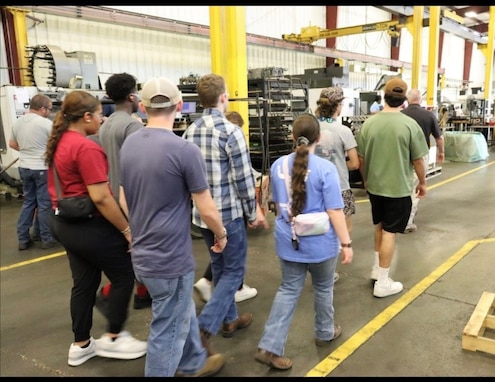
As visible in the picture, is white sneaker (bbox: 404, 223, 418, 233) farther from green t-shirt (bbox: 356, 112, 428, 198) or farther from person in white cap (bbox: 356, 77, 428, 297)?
green t-shirt (bbox: 356, 112, 428, 198)

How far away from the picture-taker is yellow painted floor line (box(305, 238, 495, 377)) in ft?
7.77

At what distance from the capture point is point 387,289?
10.7 ft

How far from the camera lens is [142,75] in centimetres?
995

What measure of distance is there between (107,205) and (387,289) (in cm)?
229

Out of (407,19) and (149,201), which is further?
(407,19)

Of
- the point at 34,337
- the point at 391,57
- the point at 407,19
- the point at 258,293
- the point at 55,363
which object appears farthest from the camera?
the point at 391,57

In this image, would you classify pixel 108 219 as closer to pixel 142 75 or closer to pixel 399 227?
pixel 399 227

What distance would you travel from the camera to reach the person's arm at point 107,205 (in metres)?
2.10

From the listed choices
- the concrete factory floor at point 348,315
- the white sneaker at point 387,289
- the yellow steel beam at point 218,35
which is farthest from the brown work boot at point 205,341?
the yellow steel beam at point 218,35

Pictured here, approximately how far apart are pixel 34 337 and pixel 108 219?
1.32 m

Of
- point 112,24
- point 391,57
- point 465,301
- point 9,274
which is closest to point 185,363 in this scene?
point 465,301

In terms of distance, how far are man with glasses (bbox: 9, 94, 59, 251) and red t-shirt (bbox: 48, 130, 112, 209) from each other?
2.58 metres

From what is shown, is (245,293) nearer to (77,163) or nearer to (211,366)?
(211,366)

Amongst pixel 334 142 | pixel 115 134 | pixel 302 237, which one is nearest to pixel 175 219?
pixel 302 237
